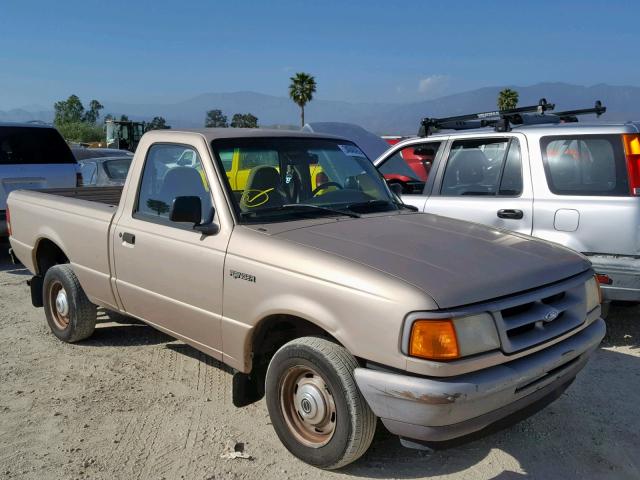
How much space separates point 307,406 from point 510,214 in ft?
10.1

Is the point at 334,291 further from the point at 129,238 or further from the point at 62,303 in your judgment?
the point at 62,303

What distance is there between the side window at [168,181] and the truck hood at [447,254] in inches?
33.6

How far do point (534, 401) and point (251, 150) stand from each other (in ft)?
7.78

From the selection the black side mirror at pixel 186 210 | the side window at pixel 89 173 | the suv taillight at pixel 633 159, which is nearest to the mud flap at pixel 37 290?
the black side mirror at pixel 186 210

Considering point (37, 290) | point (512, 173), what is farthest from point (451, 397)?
point (37, 290)

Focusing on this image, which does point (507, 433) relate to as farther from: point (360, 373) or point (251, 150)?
point (251, 150)

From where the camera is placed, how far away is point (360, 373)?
8.96ft

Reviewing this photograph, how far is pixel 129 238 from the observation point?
4117 millimetres

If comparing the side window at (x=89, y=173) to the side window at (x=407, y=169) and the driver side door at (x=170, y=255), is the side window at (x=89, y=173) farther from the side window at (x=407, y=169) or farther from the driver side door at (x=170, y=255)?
the driver side door at (x=170, y=255)

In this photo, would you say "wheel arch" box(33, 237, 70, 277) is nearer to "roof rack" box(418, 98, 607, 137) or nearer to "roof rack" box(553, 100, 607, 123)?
"roof rack" box(418, 98, 607, 137)

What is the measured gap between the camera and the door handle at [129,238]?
13.4 feet

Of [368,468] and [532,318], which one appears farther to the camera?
[368,468]

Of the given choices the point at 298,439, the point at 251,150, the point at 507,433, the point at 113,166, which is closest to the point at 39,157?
the point at 113,166

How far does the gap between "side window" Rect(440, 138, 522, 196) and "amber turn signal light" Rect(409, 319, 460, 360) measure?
10.4 feet
